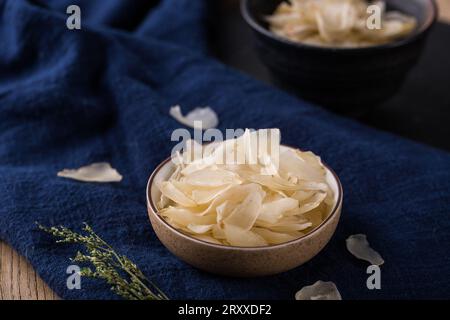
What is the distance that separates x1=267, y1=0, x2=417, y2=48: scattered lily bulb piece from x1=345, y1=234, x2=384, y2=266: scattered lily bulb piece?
1.12 ft

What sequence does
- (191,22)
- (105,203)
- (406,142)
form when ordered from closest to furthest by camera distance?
1. (105,203)
2. (406,142)
3. (191,22)

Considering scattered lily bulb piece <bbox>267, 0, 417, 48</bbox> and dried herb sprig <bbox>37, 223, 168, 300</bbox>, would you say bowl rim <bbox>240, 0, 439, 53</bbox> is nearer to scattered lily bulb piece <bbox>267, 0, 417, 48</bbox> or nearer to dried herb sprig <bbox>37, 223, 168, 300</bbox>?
scattered lily bulb piece <bbox>267, 0, 417, 48</bbox>

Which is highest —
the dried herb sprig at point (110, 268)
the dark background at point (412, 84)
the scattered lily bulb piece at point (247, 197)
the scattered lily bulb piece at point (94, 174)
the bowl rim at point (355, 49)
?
the bowl rim at point (355, 49)

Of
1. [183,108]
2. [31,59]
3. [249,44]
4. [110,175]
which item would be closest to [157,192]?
[110,175]

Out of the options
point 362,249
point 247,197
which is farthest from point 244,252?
point 362,249

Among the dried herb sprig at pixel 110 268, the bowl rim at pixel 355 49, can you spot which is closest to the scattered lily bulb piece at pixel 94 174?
the dried herb sprig at pixel 110 268

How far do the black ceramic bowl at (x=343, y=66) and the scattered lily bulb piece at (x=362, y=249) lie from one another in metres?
0.29

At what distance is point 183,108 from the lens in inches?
40.8

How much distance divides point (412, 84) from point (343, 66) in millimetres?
239

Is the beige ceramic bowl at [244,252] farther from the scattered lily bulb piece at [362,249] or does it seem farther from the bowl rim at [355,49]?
the bowl rim at [355,49]

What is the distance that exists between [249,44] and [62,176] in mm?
529

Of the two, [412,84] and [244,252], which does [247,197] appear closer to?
[244,252]

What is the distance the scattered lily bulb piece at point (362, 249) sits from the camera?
2.51 ft

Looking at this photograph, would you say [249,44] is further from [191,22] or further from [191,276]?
[191,276]
